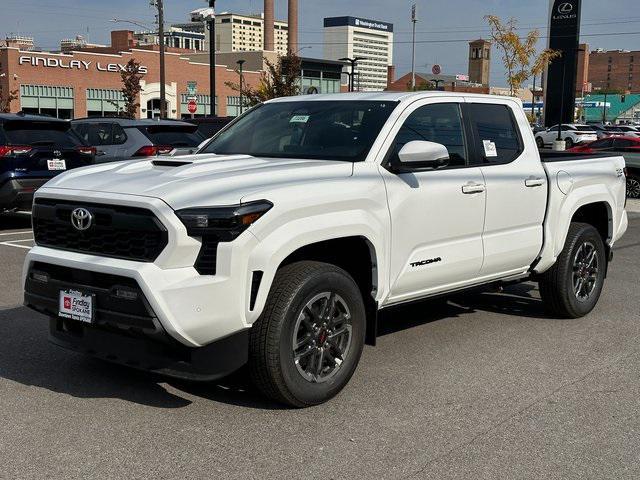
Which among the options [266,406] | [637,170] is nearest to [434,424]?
[266,406]

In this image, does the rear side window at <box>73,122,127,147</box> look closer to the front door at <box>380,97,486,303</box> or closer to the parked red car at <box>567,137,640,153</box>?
the front door at <box>380,97,486,303</box>

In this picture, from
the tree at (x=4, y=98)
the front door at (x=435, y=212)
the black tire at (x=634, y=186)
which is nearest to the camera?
the front door at (x=435, y=212)

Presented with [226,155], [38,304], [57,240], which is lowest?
[38,304]

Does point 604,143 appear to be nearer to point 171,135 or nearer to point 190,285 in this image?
point 171,135

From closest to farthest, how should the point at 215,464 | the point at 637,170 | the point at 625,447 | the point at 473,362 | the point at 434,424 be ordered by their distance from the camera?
Result: the point at 215,464
the point at 625,447
the point at 434,424
the point at 473,362
the point at 637,170

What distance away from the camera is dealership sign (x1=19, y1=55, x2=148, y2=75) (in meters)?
62.1

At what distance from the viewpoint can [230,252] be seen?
4.08m

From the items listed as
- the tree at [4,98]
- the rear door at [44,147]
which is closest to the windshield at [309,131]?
the rear door at [44,147]

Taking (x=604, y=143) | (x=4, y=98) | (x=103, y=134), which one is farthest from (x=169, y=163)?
(x=4, y=98)

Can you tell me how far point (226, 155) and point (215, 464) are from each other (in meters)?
2.51

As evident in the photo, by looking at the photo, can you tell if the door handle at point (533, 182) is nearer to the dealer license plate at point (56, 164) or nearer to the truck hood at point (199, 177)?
the truck hood at point (199, 177)

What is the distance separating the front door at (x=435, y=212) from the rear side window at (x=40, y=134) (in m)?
8.03

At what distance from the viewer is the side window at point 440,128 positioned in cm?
545

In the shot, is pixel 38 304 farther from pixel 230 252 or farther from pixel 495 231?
pixel 495 231
